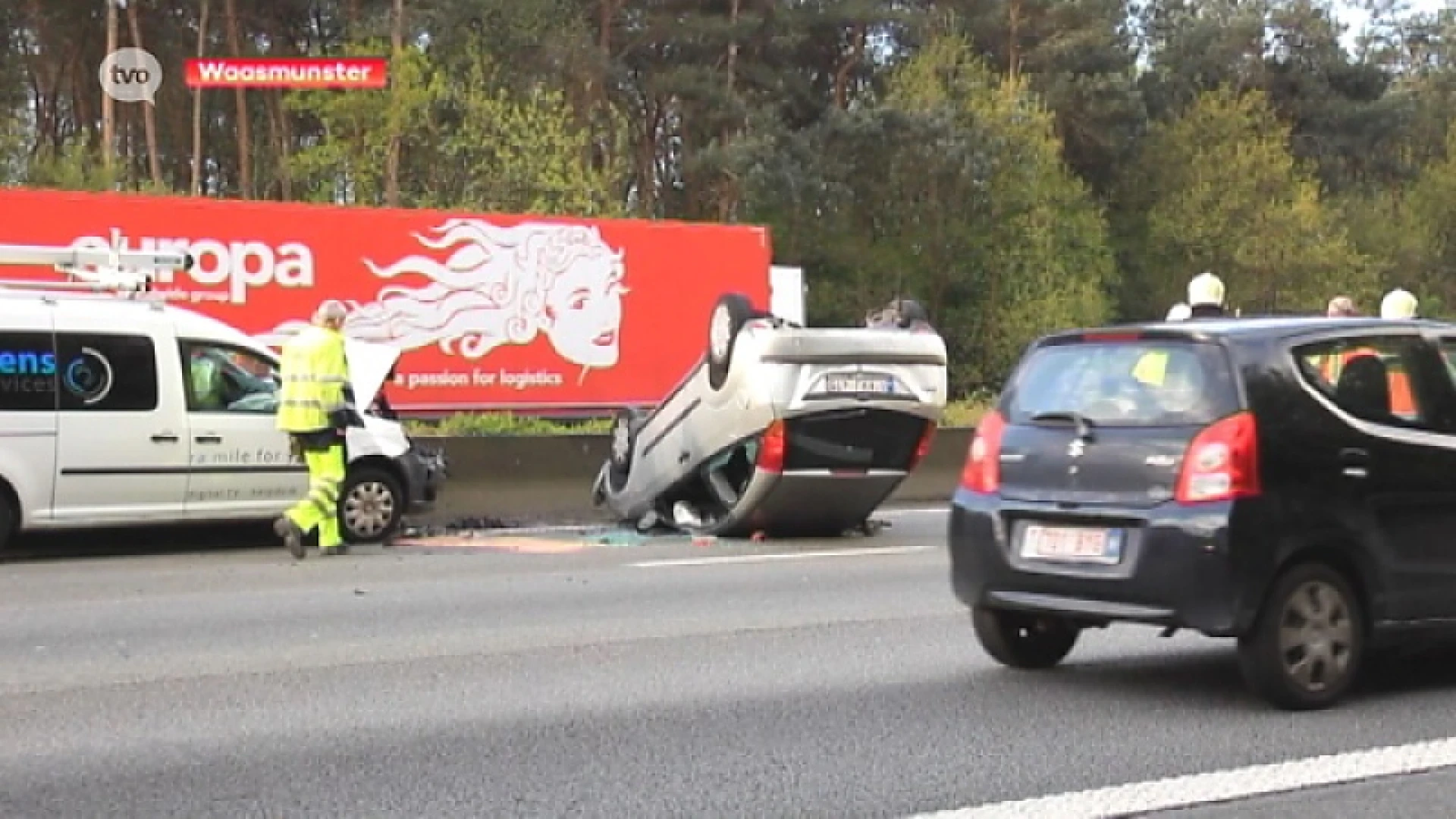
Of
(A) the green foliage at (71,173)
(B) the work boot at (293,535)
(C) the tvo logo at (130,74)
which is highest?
(C) the tvo logo at (130,74)

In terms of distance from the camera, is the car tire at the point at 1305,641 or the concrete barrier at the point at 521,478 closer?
the car tire at the point at 1305,641

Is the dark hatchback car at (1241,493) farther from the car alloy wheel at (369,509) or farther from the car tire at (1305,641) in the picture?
the car alloy wheel at (369,509)

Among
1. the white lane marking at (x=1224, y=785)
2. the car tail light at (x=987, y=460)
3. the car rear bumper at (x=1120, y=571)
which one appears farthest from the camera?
the car tail light at (x=987, y=460)

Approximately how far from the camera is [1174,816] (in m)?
5.23

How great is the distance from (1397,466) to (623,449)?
328 inches

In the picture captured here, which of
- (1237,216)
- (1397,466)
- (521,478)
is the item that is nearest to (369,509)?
(521,478)

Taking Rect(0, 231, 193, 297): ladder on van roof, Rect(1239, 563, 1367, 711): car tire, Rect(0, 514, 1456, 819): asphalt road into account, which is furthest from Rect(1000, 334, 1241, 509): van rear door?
Rect(0, 231, 193, 297): ladder on van roof

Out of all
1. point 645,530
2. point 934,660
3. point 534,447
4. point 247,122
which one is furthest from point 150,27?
point 934,660

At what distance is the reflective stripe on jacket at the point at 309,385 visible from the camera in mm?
12258

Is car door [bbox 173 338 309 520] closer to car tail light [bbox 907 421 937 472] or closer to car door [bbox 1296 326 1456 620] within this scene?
car tail light [bbox 907 421 937 472]

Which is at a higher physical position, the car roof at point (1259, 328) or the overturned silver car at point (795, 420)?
the car roof at point (1259, 328)

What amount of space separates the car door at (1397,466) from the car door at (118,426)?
28.3 feet

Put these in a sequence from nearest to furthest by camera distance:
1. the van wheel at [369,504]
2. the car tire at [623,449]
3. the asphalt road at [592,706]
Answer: the asphalt road at [592,706], the van wheel at [369,504], the car tire at [623,449]

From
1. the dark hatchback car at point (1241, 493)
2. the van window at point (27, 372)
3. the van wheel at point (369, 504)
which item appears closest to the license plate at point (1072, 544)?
the dark hatchback car at point (1241, 493)
